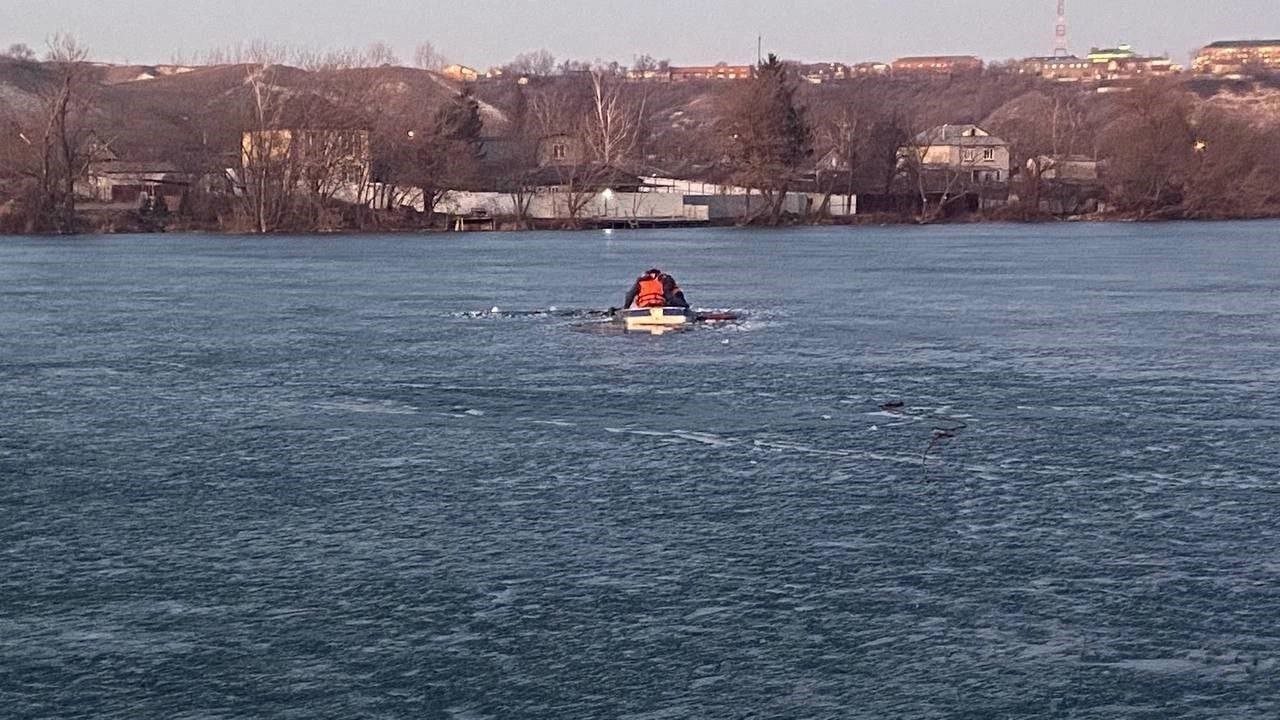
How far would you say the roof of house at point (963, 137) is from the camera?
138 m

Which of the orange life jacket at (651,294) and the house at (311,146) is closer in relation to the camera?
the orange life jacket at (651,294)

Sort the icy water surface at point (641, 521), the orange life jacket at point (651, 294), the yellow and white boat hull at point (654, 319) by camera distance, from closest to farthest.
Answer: the icy water surface at point (641, 521), the yellow and white boat hull at point (654, 319), the orange life jacket at point (651, 294)

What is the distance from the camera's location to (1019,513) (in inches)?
661

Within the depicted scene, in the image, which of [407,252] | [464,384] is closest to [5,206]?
[407,252]

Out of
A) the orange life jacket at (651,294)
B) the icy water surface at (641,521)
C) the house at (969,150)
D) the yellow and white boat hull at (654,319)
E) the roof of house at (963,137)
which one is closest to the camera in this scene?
the icy water surface at (641,521)

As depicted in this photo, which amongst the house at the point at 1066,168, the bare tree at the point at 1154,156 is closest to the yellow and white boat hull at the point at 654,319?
the bare tree at the point at 1154,156

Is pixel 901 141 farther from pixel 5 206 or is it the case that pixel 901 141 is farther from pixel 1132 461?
pixel 1132 461

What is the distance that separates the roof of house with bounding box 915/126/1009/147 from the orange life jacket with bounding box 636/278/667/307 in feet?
342

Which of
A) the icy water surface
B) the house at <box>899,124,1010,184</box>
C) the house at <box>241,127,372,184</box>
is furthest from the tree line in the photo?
the icy water surface

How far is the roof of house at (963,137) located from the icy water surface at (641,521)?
104m

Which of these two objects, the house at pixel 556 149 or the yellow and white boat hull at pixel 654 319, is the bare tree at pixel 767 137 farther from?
the yellow and white boat hull at pixel 654 319

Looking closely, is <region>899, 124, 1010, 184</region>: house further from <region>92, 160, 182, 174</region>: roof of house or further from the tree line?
<region>92, 160, 182, 174</region>: roof of house

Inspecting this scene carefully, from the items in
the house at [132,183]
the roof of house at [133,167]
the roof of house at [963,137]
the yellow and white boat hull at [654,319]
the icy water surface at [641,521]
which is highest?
the roof of house at [963,137]

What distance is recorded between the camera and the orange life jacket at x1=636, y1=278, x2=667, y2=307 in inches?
1409
